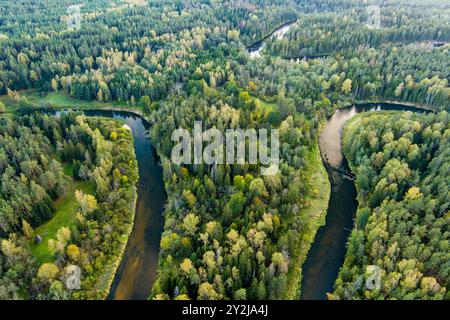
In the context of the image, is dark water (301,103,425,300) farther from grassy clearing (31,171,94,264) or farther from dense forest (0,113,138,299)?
grassy clearing (31,171,94,264)

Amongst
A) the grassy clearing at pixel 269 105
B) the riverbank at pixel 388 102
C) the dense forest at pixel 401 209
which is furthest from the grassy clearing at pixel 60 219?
the riverbank at pixel 388 102

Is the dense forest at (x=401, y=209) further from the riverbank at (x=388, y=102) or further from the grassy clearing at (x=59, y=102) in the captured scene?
the grassy clearing at (x=59, y=102)

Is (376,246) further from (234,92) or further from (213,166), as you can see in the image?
(234,92)

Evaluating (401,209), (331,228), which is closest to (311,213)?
(331,228)

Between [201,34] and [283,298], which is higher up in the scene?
[201,34]

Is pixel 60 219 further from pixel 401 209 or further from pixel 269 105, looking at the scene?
pixel 269 105
